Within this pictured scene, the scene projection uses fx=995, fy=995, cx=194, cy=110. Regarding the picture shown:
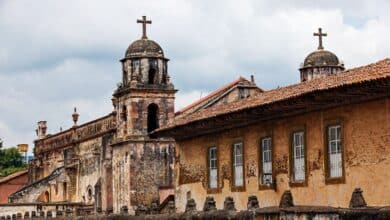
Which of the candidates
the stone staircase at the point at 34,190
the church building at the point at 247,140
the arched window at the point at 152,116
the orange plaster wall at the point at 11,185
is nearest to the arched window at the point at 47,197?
the stone staircase at the point at 34,190

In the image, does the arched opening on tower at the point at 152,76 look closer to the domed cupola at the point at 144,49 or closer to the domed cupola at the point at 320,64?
the domed cupola at the point at 144,49

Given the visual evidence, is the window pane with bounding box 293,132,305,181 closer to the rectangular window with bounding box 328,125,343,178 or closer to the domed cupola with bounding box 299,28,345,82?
the rectangular window with bounding box 328,125,343,178

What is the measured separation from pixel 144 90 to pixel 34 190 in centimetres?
1592

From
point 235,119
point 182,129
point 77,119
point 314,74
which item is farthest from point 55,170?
point 235,119

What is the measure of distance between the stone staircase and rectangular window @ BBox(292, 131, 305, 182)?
111ft

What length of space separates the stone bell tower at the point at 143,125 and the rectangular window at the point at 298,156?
65.1 ft

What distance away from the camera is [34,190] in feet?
194

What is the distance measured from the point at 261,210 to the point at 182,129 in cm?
1224

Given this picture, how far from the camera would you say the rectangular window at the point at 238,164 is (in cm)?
2867

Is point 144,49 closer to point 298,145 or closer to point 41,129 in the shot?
point 298,145

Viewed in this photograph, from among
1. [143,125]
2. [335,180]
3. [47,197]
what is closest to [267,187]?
[335,180]

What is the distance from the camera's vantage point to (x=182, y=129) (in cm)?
3159

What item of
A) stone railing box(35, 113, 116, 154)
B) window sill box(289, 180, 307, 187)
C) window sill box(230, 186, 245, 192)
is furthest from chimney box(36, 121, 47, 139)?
window sill box(289, 180, 307, 187)

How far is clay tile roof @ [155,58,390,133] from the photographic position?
73.1 feet
